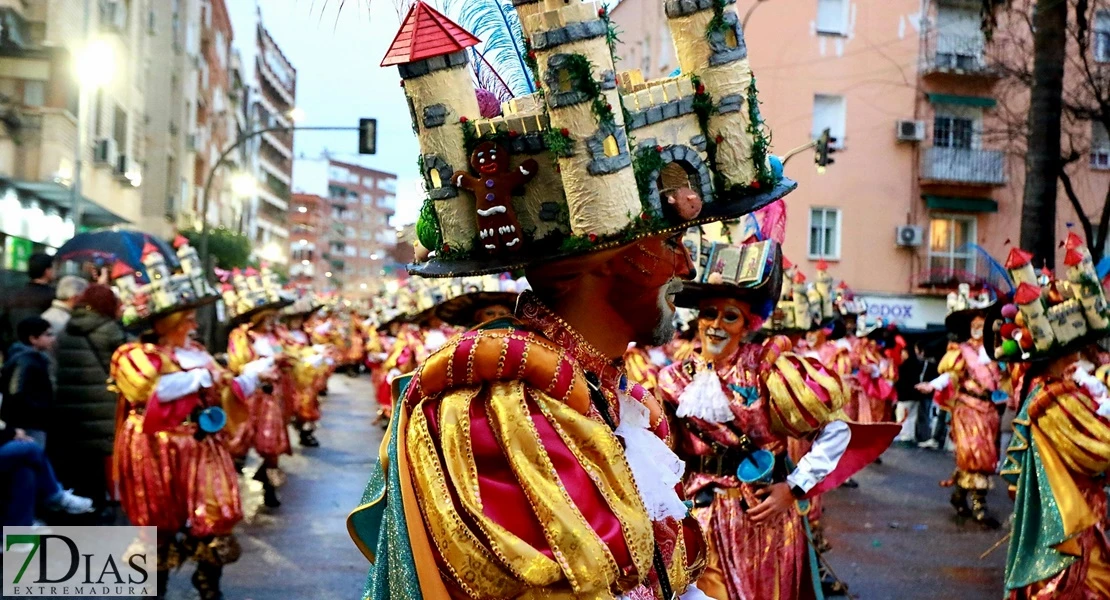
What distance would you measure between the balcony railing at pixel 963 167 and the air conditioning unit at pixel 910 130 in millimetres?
622

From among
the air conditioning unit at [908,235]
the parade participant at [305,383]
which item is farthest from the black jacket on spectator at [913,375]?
the parade participant at [305,383]

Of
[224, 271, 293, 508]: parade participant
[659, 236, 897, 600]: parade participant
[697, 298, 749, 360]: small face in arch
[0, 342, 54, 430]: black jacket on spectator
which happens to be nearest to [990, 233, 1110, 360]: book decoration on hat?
[659, 236, 897, 600]: parade participant

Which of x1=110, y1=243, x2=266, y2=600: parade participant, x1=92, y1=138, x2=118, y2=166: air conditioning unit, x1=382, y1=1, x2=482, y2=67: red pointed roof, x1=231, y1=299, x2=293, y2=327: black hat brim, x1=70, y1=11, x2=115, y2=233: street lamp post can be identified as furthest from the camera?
x1=92, y1=138, x2=118, y2=166: air conditioning unit

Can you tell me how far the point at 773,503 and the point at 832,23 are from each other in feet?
83.9

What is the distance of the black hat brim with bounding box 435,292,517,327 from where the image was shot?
7.36m

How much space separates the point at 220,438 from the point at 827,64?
23671 mm

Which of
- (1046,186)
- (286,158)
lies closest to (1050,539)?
(1046,186)

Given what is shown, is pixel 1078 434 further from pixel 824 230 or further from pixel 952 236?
pixel 952 236

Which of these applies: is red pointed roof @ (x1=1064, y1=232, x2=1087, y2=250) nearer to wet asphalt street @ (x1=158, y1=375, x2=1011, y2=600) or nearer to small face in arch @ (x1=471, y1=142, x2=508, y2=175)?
wet asphalt street @ (x1=158, y1=375, x2=1011, y2=600)

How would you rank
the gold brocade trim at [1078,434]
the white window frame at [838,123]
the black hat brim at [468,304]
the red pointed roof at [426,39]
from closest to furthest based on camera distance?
the red pointed roof at [426,39] → the gold brocade trim at [1078,434] → the black hat brim at [468,304] → the white window frame at [838,123]

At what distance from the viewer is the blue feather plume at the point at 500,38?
2.85m

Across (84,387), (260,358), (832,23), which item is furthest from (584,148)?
(832,23)

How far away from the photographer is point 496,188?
244 cm

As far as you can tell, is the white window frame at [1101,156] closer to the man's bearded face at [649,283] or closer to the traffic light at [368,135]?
the traffic light at [368,135]
